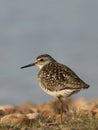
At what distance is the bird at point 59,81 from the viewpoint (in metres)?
16.4

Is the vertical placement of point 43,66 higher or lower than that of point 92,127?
higher

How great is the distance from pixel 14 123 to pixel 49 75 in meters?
1.70

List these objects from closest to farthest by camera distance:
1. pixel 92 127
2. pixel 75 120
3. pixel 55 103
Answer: pixel 92 127, pixel 75 120, pixel 55 103

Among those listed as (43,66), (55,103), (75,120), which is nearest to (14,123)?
(75,120)

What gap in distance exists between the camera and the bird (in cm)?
1644

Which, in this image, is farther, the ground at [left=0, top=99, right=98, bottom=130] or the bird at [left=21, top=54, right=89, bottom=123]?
the bird at [left=21, top=54, right=89, bottom=123]

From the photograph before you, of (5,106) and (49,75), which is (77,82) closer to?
(49,75)

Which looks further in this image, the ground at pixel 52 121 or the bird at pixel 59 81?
the bird at pixel 59 81

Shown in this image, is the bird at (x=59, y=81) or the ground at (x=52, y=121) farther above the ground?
the bird at (x=59, y=81)

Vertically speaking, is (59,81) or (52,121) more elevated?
(59,81)

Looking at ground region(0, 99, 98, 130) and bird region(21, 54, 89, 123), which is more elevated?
bird region(21, 54, 89, 123)

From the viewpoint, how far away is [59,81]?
54.4ft

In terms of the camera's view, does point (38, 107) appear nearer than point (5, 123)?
No

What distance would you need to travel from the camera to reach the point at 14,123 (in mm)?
15750
